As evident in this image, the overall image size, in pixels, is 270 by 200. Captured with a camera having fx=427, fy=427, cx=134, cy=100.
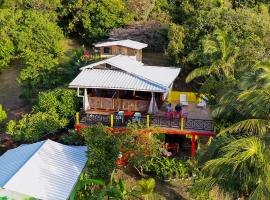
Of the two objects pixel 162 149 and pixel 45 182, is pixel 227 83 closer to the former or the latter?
pixel 162 149

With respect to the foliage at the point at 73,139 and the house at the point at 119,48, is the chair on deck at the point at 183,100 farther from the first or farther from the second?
the house at the point at 119,48

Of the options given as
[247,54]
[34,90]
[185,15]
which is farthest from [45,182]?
[185,15]

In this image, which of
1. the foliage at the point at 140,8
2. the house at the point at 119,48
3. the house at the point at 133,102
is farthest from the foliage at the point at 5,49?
the house at the point at 133,102

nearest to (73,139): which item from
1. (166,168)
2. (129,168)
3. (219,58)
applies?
(129,168)

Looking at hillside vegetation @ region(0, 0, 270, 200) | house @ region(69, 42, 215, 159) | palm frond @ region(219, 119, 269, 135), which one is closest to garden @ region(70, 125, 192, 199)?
house @ region(69, 42, 215, 159)

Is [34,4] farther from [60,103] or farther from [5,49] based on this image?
[60,103]

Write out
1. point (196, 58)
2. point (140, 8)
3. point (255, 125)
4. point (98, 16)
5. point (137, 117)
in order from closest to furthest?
point (255, 125), point (137, 117), point (196, 58), point (98, 16), point (140, 8)
